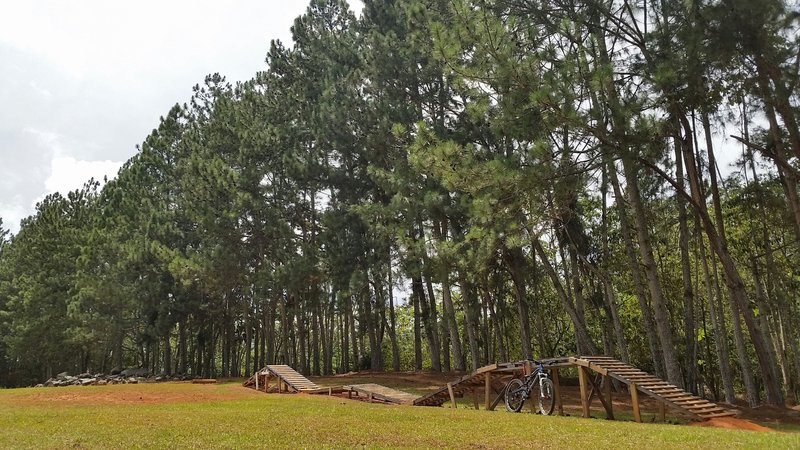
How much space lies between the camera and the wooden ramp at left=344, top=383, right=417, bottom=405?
15.3 meters

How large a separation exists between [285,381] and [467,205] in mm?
9380

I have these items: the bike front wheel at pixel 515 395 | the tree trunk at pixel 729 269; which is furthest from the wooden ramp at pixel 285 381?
the tree trunk at pixel 729 269

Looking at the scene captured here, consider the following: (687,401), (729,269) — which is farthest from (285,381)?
(729,269)

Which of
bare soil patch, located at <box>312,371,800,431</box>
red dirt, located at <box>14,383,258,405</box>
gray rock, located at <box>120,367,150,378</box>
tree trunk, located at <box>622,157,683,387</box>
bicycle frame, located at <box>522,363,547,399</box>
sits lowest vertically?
bare soil patch, located at <box>312,371,800,431</box>

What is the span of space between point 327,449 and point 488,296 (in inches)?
634

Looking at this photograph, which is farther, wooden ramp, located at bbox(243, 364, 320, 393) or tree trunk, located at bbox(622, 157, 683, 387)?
wooden ramp, located at bbox(243, 364, 320, 393)

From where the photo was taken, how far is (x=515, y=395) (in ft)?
44.0

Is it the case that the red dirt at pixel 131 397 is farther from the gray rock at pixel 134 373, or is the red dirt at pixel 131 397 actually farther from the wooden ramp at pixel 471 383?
the gray rock at pixel 134 373

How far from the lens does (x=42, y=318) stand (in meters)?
34.2

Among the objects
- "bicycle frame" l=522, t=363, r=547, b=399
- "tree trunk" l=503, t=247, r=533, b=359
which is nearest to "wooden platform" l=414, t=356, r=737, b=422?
"bicycle frame" l=522, t=363, r=547, b=399

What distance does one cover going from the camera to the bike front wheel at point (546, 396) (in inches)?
477

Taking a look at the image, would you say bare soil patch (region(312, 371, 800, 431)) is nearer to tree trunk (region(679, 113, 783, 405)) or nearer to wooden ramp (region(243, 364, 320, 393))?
tree trunk (region(679, 113, 783, 405))

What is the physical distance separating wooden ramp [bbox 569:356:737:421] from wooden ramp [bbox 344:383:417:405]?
501 cm

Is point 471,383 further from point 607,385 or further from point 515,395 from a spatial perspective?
point 607,385
